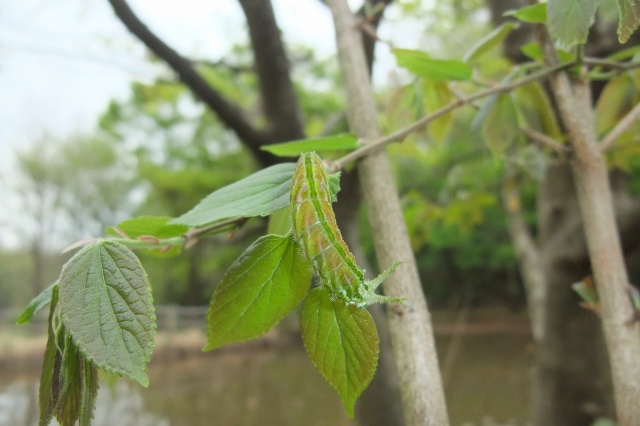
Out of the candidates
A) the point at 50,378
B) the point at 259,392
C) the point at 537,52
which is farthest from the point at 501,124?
the point at 259,392

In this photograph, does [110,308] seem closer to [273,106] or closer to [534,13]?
[534,13]

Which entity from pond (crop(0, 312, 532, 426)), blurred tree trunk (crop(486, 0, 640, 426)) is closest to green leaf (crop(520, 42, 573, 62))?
blurred tree trunk (crop(486, 0, 640, 426))

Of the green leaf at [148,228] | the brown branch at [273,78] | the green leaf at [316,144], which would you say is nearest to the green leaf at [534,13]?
the green leaf at [316,144]

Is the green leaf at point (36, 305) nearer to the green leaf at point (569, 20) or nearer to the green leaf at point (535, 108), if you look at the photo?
the green leaf at point (569, 20)

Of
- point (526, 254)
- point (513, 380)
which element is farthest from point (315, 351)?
point (513, 380)

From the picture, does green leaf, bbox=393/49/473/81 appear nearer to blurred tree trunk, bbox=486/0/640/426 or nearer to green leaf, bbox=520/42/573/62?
green leaf, bbox=520/42/573/62

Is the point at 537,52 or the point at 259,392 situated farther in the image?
the point at 259,392

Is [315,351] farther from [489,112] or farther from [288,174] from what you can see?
[489,112]
